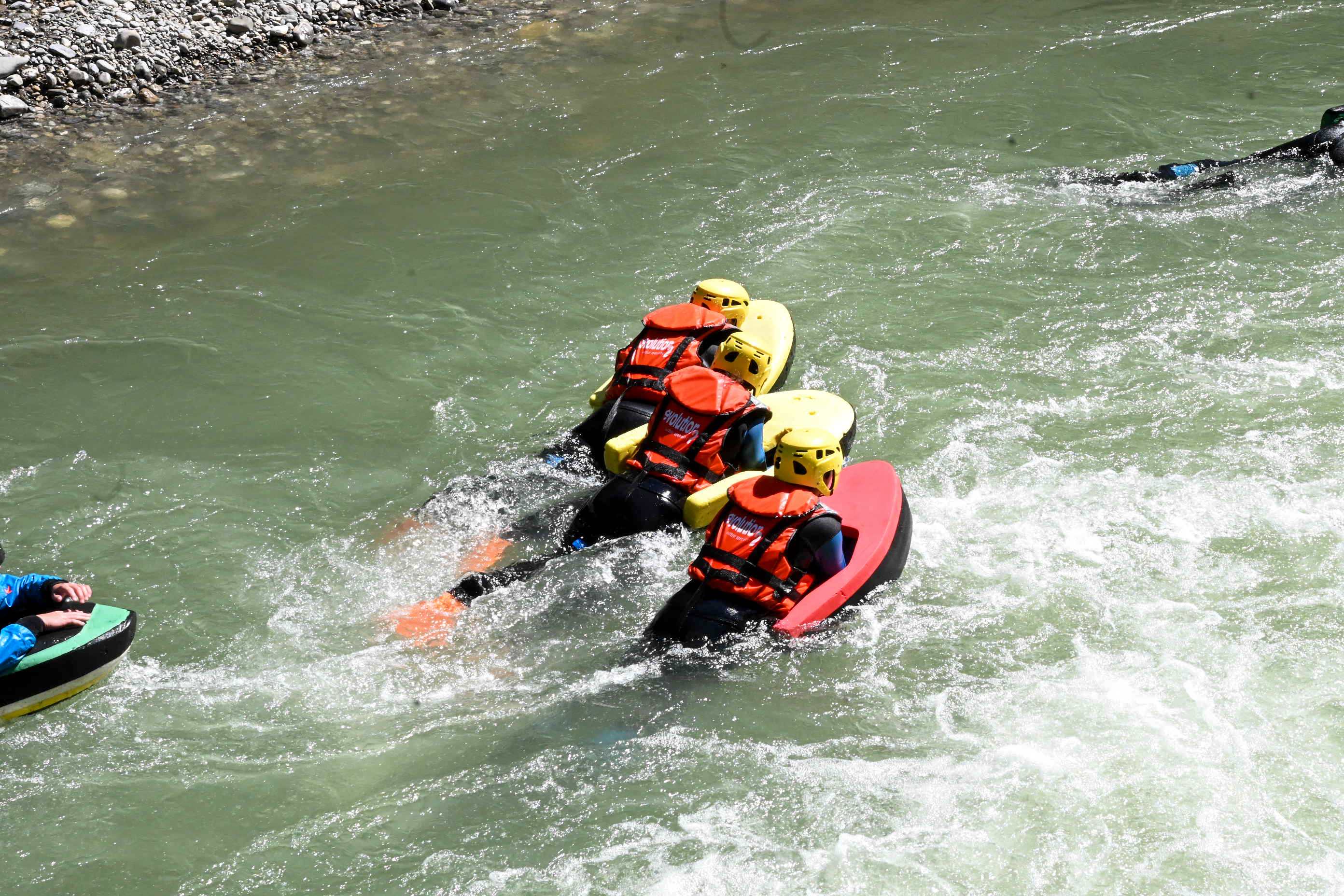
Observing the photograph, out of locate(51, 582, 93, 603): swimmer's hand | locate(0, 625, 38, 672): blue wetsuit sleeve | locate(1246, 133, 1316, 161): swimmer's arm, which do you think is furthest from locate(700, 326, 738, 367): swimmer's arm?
locate(1246, 133, 1316, 161): swimmer's arm

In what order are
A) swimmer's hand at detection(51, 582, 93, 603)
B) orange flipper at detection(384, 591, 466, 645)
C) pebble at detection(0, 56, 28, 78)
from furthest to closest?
1. pebble at detection(0, 56, 28, 78)
2. orange flipper at detection(384, 591, 466, 645)
3. swimmer's hand at detection(51, 582, 93, 603)

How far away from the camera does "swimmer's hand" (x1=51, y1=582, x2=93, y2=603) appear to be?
5.38 metres

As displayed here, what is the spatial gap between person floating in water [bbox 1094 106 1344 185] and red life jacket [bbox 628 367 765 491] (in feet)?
18.6

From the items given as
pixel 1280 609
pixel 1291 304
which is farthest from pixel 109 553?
pixel 1291 304

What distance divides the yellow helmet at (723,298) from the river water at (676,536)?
110 centimetres

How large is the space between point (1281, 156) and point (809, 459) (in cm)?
707

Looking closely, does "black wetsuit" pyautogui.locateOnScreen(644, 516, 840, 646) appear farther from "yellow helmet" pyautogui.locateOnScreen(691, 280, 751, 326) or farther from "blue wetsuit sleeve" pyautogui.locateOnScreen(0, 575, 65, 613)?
"blue wetsuit sleeve" pyautogui.locateOnScreen(0, 575, 65, 613)

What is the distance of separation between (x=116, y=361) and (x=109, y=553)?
2338 millimetres

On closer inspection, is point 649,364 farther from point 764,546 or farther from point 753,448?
point 764,546

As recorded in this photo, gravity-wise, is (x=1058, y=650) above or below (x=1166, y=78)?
below

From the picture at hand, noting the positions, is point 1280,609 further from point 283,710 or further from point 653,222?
point 653,222

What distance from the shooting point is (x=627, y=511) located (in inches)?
233

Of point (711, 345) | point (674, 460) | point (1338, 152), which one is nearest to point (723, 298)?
point (711, 345)

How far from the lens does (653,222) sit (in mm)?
9977
